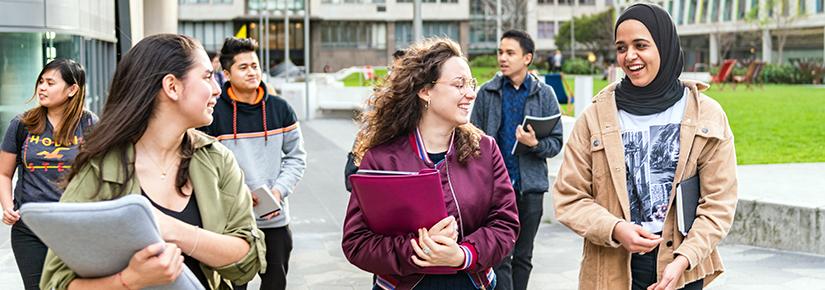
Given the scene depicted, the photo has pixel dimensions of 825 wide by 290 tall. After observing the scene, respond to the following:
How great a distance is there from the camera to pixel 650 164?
3.92m

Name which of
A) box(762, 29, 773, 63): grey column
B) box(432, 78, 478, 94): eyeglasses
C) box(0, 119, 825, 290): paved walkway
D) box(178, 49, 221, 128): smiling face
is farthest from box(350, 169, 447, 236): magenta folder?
box(762, 29, 773, 63): grey column

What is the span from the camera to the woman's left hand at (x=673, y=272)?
373 centimetres

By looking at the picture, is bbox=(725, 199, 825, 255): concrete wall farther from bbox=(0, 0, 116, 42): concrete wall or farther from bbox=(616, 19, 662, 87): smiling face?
bbox=(0, 0, 116, 42): concrete wall

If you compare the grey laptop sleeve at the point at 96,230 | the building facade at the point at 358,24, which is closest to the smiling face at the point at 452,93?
the grey laptop sleeve at the point at 96,230

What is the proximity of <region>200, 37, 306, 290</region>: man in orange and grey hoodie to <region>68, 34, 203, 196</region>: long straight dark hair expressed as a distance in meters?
2.75

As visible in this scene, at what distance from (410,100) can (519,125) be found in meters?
2.89

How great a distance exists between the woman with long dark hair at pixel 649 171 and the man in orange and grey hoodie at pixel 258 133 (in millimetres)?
2342

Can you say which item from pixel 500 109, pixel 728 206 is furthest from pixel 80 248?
pixel 500 109

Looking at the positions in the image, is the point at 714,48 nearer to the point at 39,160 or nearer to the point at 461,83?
the point at 39,160

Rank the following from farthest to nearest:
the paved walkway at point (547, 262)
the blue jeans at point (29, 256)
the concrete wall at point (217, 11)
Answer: the concrete wall at point (217, 11) → the paved walkway at point (547, 262) → the blue jeans at point (29, 256)

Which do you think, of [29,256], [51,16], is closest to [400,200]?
[29,256]

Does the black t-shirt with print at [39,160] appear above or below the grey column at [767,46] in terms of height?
below

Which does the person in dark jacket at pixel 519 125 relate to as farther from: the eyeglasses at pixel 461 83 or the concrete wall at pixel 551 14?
the concrete wall at pixel 551 14

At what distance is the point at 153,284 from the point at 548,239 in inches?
290
